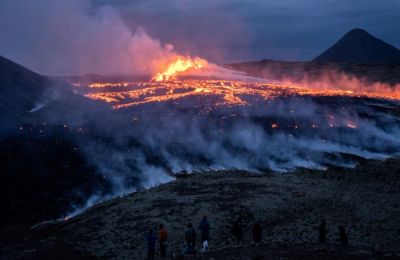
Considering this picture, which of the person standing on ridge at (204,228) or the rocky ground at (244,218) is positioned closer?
the person standing on ridge at (204,228)

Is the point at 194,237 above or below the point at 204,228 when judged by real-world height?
below

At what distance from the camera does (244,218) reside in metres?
30.4

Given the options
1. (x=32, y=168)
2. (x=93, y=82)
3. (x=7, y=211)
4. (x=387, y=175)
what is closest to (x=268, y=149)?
(x=387, y=175)

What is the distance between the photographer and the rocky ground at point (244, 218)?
24.8 meters

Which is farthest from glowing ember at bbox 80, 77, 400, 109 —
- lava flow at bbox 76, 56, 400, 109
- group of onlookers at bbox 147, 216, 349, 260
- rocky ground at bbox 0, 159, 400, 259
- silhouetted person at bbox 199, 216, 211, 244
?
silhouetted person at bbox 199, 216, 211, 244

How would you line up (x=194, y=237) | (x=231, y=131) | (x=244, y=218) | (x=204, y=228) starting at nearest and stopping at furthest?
(x=194, y=237) < (x=204, y=228) < (x=244, y=218) < (x=231, y=131)

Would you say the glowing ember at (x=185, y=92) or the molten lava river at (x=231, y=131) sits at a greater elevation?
the glowing ember at (x=185, y=92)

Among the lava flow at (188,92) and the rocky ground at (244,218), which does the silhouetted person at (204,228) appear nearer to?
the rocky ground at (244,218)

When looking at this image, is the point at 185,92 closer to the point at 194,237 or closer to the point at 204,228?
the point at 204,228

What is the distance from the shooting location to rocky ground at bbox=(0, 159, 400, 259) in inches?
975

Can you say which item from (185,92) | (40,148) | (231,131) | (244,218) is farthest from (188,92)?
(244,218)

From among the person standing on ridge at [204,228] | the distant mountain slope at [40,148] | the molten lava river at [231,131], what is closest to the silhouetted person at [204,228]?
the person standing on ridge at [204,228]

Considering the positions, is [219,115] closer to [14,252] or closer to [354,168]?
[354,168]

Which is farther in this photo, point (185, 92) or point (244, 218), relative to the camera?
point (185, 92)
